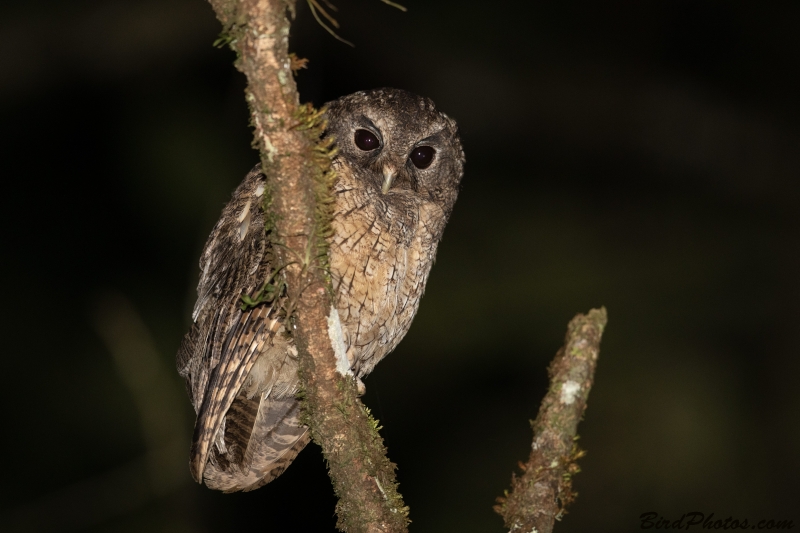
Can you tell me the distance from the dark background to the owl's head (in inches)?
103

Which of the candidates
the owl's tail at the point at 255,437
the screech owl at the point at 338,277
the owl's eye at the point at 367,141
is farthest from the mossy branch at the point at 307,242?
the owl's eye at the point at 367,141

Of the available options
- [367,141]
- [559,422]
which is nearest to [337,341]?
[559,422]

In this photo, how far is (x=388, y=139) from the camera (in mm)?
2936

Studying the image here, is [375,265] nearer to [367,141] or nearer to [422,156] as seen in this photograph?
[367,141]

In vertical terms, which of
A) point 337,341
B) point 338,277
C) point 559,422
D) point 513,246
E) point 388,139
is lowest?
point 559,422

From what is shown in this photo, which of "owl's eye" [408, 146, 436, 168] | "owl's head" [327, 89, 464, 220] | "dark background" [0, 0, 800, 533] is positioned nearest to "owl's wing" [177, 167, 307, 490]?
"owl's head" [327, 89, 464, 220]

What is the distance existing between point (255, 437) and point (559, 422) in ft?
5.50

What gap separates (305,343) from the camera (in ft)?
6.34

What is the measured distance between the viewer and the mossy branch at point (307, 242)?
4.99 feet

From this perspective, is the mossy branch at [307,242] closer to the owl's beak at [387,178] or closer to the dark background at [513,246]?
the owl's beak at [387,178]

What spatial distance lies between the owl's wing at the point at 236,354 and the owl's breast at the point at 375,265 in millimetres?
279

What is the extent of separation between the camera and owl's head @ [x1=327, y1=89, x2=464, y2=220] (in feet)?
9.30

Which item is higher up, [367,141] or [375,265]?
[367,141]

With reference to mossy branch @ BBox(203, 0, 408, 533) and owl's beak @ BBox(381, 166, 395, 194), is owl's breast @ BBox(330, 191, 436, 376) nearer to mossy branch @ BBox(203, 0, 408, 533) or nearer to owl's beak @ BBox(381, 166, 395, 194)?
owl's beak @ BBox(381, 166, 395, 194)
